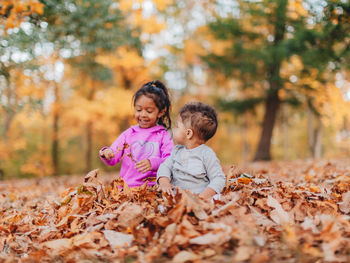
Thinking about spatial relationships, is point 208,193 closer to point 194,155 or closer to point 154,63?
point 194,155

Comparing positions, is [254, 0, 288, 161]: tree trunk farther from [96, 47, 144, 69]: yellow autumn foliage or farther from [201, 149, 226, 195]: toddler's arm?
[201, 149, 226, 195]: toddler's arm

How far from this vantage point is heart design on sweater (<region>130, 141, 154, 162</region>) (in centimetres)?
309

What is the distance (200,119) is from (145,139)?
887mm

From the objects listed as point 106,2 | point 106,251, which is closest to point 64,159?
point 106,2

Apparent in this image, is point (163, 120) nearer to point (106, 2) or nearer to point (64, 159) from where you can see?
point (106, 2)

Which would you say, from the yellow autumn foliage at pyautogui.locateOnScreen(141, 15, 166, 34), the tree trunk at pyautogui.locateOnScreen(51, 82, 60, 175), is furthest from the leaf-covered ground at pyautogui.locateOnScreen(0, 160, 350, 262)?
the tree trunk at pyautogui.locateOnScreen(51, 82, 60, 175)

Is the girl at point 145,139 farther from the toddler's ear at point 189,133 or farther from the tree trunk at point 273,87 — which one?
the tree trunk at point 273,87

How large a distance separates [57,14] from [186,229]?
5132 millimetres

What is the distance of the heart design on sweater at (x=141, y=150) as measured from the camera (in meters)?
3.09

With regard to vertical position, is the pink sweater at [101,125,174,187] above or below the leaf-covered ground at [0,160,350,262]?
above

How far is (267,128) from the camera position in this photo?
1137 centimetres

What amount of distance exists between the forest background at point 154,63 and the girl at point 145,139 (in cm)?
236

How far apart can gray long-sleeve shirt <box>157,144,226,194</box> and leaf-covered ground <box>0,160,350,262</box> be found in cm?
21

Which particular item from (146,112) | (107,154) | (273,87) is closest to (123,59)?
Answer: (273,87)
